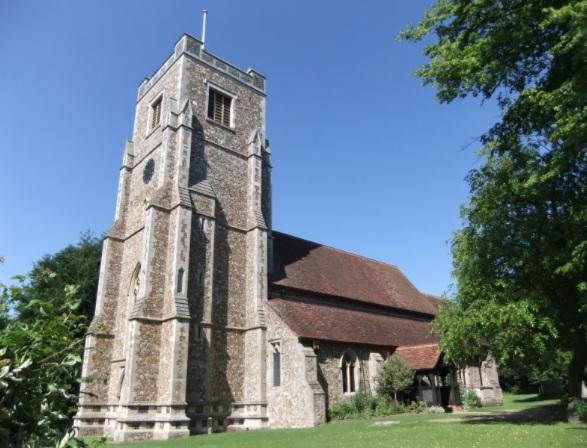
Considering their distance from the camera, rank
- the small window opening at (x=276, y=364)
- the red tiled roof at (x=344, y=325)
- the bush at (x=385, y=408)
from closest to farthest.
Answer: the small window opening at (x=276, y=364) < the bush at (x=385, y=408) < the red tiled roof at (x=344, y=325)

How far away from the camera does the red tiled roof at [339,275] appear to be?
26.7 m

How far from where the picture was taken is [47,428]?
308 centimetres

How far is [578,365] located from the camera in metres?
15.2

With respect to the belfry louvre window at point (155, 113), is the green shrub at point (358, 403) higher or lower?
lower

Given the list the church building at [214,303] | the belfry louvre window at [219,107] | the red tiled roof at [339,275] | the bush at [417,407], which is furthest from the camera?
the red tiled roof at [339,275]

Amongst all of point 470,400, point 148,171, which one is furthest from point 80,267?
point 470,400

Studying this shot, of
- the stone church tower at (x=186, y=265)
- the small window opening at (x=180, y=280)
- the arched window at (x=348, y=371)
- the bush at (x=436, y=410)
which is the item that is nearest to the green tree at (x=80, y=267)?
the stone church tower at (x=186, y=265)

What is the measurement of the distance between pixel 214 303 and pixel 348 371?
288 inches

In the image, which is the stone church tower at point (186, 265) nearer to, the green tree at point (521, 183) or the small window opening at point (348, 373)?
the small window opening at point (348, 373)

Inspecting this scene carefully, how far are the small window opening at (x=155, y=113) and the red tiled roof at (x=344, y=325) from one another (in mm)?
11936

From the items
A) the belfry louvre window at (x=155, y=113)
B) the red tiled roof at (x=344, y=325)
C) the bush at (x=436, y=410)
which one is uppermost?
the belfry louvre window at (x=155, y=113)

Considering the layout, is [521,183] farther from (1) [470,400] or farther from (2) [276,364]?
(1) [470,400]

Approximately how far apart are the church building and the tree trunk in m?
7.31

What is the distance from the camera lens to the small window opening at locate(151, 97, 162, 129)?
1024 inches
